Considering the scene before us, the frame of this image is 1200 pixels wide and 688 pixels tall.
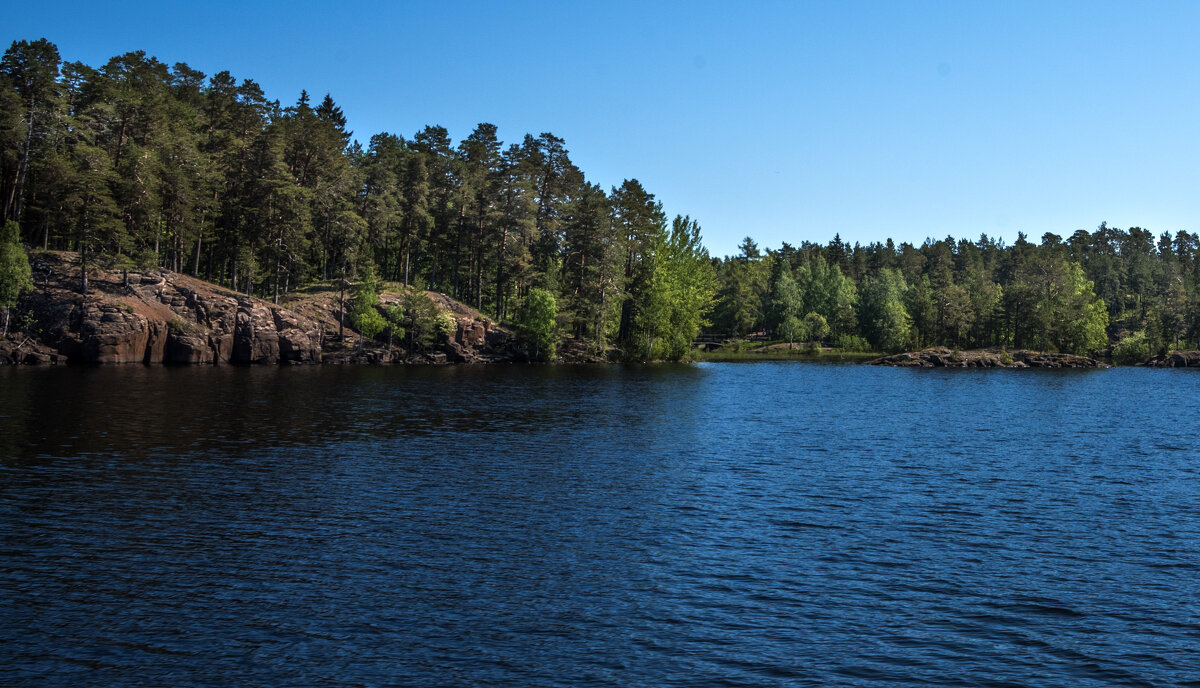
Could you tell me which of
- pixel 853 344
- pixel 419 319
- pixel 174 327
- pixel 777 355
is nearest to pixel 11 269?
pixel 174 327

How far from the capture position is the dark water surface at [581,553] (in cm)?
1744

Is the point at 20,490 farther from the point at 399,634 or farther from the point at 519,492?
the point at 399,634

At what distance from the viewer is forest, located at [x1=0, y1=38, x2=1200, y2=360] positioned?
94688 millimetres

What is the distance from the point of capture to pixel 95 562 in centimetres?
2320

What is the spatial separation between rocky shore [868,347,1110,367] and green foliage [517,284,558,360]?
70111mm

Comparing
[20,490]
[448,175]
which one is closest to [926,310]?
[448,175]

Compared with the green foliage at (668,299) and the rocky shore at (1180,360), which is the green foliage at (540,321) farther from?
the rocky shore at (1180,360)

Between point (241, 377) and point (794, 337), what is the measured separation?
13969cm

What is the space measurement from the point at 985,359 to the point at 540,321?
305 ft

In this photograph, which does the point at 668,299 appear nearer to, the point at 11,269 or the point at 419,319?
the point at 419,319

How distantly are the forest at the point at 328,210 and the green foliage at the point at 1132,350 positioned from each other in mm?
429

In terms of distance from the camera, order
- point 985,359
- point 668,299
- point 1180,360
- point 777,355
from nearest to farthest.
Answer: point 668,299, point 985,359, point 1180,360, point 777,355

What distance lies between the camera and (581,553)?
25.6 m

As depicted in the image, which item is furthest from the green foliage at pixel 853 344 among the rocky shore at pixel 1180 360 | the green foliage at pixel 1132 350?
the rocky shore at pixel 1180 360
